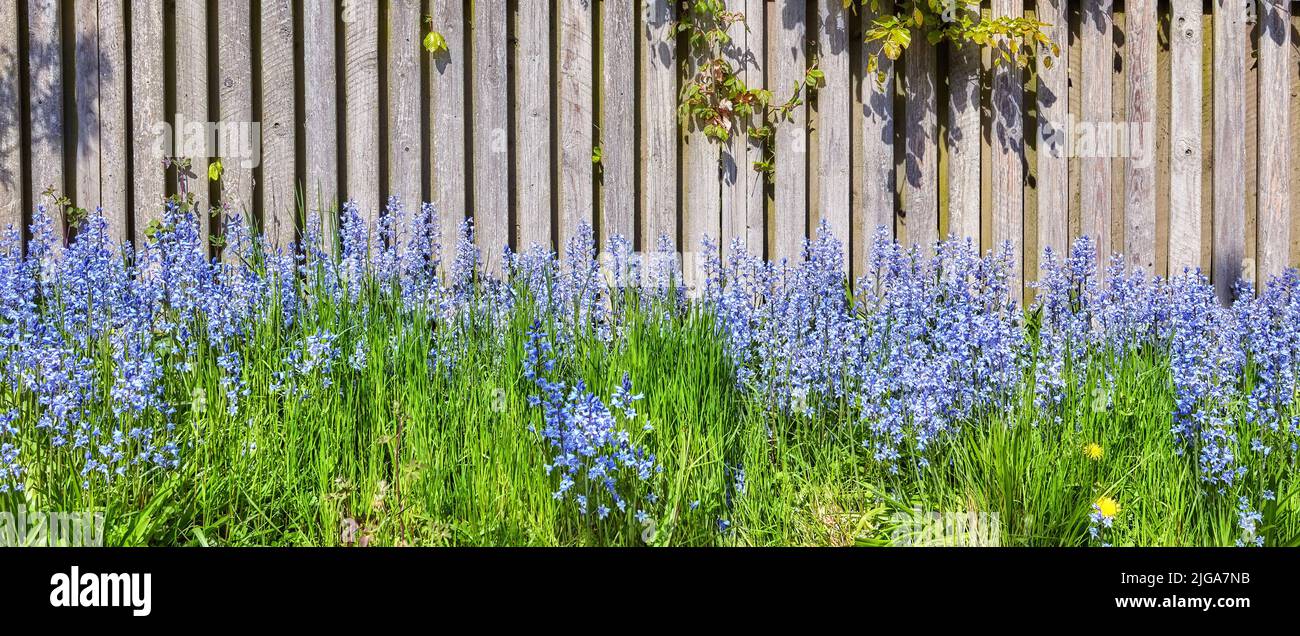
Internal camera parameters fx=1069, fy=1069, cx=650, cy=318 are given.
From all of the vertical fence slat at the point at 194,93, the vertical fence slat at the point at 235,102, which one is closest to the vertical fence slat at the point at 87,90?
the vertical fence slat at the point at 194,93

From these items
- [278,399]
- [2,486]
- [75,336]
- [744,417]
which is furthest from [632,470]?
[75,336]

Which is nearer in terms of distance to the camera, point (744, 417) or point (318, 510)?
point (318, 510)

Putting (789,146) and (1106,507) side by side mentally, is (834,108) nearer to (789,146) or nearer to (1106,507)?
(789,146)

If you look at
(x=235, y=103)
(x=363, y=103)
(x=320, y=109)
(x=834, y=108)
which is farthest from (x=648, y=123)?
(x=235, y=103)

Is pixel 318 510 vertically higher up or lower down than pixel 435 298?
lower down

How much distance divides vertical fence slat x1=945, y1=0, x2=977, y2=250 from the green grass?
4.40 feet

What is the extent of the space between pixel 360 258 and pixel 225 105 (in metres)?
0.87

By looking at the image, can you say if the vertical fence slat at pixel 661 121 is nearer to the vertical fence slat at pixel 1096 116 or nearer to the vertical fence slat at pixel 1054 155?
the vertical fence slat at pixel 1054 155

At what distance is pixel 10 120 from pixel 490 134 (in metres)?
1.71

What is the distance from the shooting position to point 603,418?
7.55ft

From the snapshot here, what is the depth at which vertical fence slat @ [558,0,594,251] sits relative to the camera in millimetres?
3980

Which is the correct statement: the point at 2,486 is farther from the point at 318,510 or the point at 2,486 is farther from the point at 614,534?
the point at 614,534

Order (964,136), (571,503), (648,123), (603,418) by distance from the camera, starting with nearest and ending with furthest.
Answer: (603,418) → (571,503) → (648,123) → (964,136)

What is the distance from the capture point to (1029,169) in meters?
4.32
